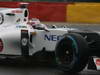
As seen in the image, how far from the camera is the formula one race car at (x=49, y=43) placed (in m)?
7.57

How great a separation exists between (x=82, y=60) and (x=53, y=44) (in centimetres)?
123

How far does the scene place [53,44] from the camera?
8.55m

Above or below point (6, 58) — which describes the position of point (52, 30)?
above

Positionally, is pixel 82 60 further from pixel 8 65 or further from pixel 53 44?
pixel 8 65

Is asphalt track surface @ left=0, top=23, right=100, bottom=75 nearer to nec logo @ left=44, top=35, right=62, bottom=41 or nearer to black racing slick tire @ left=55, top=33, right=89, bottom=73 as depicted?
black racing slick tire @ left=55, top=33, right=89, bottom=73

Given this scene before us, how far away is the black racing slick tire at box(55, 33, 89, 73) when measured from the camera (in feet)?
24.5

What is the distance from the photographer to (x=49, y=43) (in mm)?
8586

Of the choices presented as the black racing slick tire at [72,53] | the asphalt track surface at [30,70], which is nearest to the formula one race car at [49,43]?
the black racing slick tire at [72,53]

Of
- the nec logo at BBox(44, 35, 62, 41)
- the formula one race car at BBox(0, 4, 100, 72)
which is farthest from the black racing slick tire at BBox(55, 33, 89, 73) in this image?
the nec logo at BBox(44, 35, 62, 41)

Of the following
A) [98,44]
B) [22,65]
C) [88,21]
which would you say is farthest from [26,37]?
[88,21]

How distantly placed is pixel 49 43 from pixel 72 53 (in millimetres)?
971

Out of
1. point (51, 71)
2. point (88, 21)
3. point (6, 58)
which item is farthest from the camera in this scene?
point (88, 21)

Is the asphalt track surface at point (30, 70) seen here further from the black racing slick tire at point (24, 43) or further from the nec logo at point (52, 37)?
the nec logo at point (52, 37)

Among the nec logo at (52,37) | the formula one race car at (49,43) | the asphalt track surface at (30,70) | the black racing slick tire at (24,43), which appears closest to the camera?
the formula one race car at (49,43)
